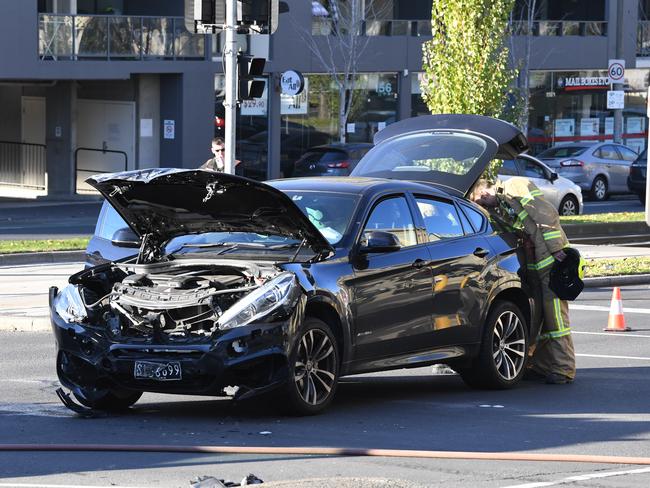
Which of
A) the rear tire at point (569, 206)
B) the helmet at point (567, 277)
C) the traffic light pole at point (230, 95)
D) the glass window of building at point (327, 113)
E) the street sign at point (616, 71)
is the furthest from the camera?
the glass window of building at point (327, 113)

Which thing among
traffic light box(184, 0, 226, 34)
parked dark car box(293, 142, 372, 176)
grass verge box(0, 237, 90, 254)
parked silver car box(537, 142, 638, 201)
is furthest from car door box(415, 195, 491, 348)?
parked silver car box(537, 142, 638, 201)

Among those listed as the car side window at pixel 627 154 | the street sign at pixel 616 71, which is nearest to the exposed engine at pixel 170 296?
the car side window at pixel 627 154

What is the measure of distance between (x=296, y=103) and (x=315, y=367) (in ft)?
114

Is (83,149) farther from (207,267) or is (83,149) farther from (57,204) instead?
(207,267)

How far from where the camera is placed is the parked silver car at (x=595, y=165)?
128 feet

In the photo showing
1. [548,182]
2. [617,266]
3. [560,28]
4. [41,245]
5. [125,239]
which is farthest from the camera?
[560,28]

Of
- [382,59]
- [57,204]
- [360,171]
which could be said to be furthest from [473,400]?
[382,59]

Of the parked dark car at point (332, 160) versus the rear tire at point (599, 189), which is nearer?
the parked dark car at point (332, 160)

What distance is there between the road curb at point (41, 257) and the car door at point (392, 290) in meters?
12.5

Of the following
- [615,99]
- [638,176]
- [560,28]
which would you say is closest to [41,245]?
[638,176]

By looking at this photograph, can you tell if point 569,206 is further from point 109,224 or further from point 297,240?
point 297,240

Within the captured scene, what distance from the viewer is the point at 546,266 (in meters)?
12.2

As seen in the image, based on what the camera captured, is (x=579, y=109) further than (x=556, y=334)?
Yes

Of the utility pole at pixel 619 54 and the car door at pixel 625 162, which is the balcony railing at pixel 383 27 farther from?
the car door at pixel 625 162
